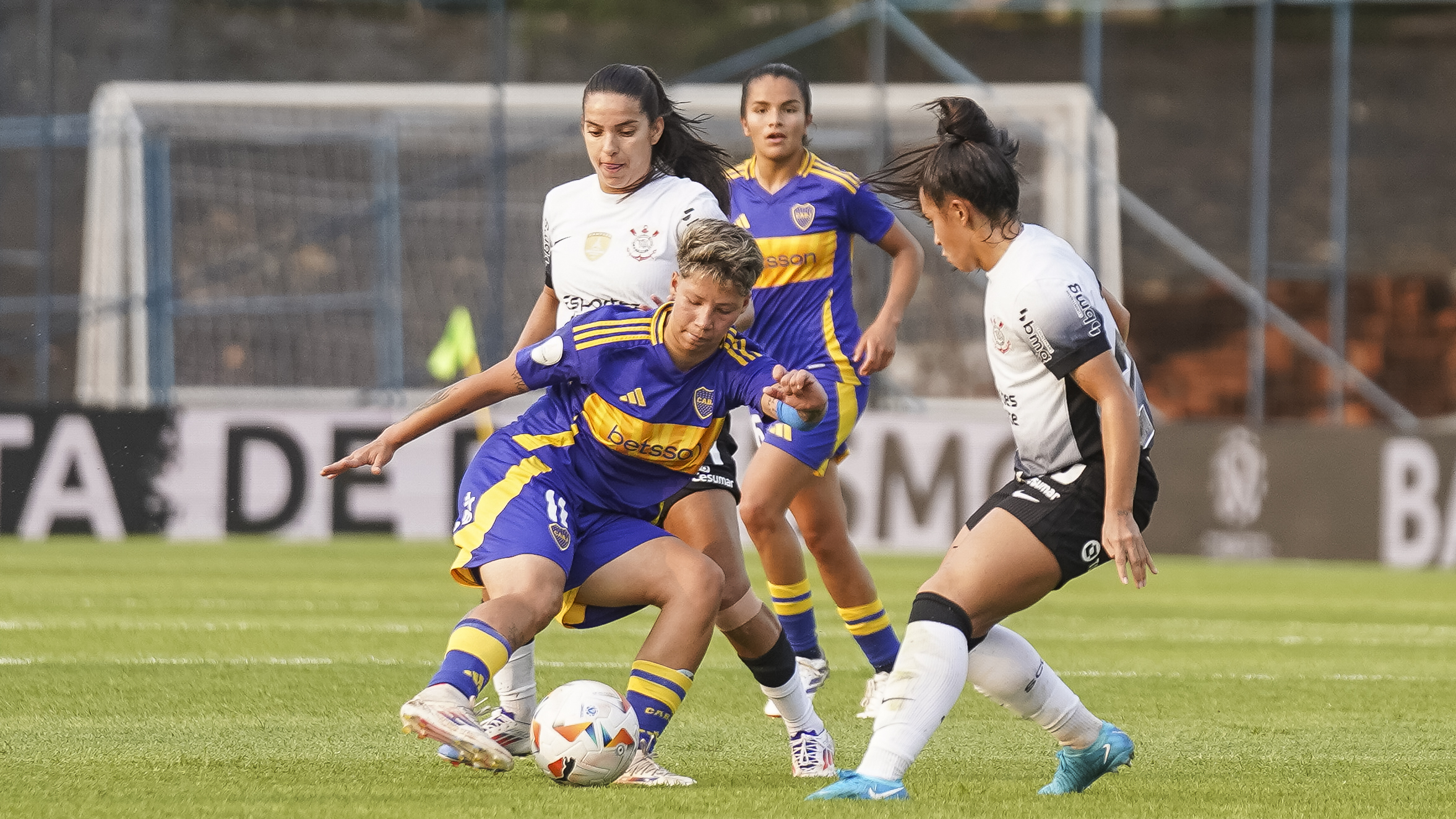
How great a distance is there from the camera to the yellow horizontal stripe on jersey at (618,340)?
5.10 meters

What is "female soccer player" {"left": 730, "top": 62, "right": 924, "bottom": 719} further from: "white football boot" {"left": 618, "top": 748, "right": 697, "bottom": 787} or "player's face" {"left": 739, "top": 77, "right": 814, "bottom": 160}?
"white football boot" {"left": 618, "top": 748, "right": 697, "bottom": 787}

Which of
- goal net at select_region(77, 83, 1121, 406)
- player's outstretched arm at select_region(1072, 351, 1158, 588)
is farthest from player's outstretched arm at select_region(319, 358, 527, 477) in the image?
goal net at select_region(77, 83, 1121, 406)

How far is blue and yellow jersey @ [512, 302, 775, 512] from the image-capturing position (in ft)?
16.6

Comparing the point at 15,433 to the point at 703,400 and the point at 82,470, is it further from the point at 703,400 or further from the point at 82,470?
the point at 703,400

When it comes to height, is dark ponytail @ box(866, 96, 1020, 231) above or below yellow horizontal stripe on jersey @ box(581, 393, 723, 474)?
above

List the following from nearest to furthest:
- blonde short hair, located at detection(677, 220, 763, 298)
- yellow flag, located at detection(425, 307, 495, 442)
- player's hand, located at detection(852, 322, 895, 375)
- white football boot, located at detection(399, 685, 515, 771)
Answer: white football boot, located at detection(399, 685, 515, 771), blonde short hair, located at detection(677, 220, 763, 298), player's hand, located at detection(852, 322, 895, 375), yellow flag, located at detection(425, 307, 495, 442)

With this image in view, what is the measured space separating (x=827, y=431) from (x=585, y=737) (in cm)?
211

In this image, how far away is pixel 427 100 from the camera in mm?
21297

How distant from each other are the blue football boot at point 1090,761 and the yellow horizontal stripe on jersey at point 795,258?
2.38 metres

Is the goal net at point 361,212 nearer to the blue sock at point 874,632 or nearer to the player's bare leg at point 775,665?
the blue sock at point 874,632

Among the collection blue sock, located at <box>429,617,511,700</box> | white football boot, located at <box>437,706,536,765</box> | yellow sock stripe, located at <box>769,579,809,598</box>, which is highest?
blue sock, located at <box>429,617,511,700</box>

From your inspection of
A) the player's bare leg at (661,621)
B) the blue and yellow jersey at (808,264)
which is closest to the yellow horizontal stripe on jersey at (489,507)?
the player's bare leg at (661,621)

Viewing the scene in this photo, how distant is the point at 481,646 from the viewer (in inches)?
183

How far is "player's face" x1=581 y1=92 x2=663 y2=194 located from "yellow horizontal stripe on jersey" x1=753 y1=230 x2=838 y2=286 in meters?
1.10
